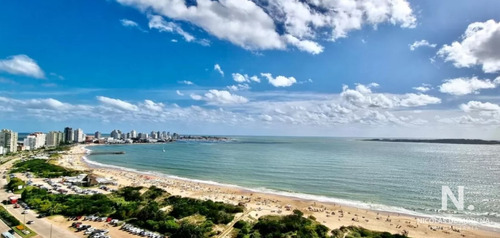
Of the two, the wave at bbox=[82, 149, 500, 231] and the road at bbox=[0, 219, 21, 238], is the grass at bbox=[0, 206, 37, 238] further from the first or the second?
the wave at bbox=[82, 149, 500, 231]

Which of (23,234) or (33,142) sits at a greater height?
(33,142)

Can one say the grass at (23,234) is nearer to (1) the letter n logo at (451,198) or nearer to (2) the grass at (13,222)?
(2) the grass at (13,222)

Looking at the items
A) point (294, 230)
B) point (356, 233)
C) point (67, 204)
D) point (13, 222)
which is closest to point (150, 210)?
point (67, 204)

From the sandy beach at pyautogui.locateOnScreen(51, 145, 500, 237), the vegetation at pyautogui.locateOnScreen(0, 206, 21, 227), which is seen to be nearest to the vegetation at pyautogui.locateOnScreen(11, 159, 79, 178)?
the sandy beach at pyautogui.locateOnScreen(51, 145, 500, 237)

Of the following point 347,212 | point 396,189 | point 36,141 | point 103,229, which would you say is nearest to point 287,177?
point 396,189

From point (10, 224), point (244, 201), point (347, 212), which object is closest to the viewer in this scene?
point (10, 224)

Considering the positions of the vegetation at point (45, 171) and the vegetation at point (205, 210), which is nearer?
the vegetation at point (205, 210)

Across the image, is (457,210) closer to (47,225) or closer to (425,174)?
(425,174)

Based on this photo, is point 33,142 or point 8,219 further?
point 33,142

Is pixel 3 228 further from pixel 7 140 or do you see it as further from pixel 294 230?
pixel 7 140

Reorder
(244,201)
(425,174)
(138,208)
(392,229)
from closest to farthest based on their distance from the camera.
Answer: (392,229) < (138,208) < (244,201) < (425,174)

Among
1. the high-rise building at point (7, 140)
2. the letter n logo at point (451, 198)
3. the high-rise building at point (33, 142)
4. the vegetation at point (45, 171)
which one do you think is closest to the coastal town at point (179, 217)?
the letter n logo at point (451, 198)
